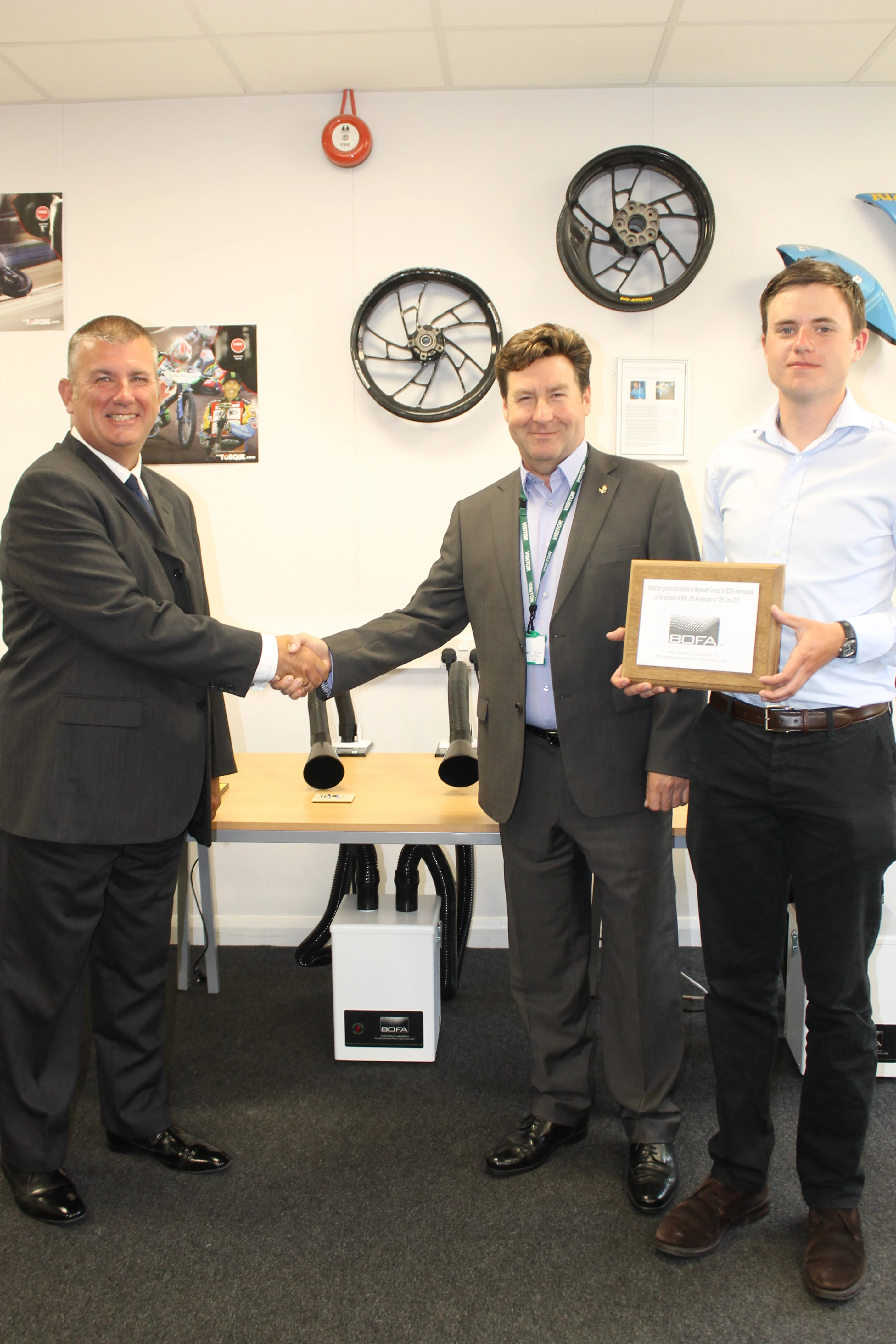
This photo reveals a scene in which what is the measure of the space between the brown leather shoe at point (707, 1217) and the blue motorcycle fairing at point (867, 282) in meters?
2.90

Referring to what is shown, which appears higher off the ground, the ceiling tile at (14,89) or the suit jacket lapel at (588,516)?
the ceiling tile at (14,89)

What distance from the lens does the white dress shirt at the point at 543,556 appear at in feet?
6.72

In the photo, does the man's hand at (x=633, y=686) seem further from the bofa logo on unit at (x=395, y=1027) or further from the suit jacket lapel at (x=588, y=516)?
the bofa logo on unit at (x=395, y=1027)

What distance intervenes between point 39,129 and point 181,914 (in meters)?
2.99

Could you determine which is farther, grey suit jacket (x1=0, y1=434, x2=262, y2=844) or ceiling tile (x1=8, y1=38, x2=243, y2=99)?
ceiling tile (x1=8, y1=38, x2=243, y2=99)

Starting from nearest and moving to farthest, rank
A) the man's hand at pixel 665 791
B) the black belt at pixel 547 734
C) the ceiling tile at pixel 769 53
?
the man's hand at pixel 665 791, the black belt at pixel 547 734, the ceiling tile at pixel 769 53

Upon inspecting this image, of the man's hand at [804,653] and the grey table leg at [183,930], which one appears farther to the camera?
the grey table leg at [183,930]

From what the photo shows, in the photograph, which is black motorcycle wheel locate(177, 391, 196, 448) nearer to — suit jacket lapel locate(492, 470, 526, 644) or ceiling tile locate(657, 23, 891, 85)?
suit jacket lapel locate(492, 470, 526, 644)

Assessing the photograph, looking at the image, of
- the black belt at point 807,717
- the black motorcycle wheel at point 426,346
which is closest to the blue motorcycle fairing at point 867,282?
the black motorcycle wheel at point 426,346

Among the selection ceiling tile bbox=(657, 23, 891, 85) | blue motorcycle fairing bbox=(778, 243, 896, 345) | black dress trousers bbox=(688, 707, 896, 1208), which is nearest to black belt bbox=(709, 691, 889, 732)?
black dress trousers bbox=(688, 707, 896, 1208)

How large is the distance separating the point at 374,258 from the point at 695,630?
2.41m

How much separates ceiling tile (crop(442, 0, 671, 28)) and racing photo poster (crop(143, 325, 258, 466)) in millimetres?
1264

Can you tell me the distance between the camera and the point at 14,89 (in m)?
3.29

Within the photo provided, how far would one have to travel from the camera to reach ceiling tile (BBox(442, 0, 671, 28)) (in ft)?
9.13
